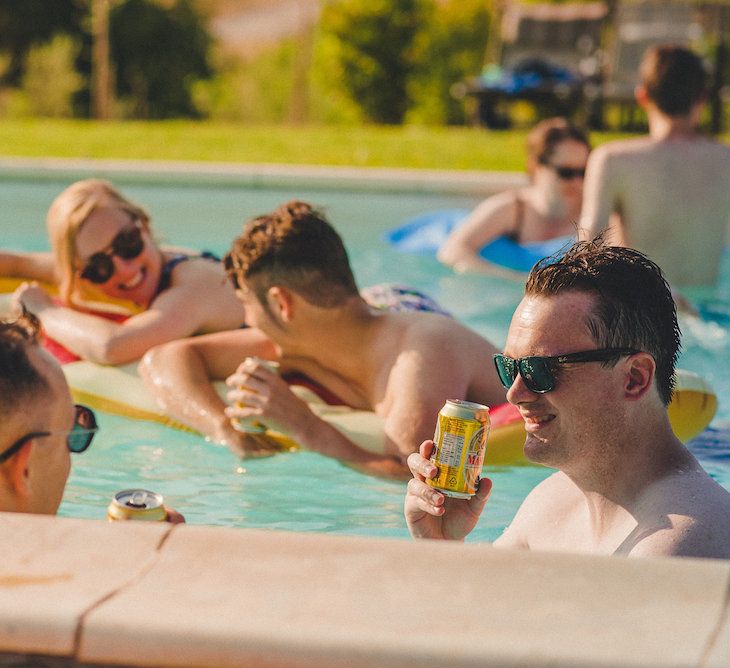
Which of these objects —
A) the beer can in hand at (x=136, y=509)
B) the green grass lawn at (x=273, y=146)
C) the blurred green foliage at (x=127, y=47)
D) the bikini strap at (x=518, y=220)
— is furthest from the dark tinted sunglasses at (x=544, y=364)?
the blurred green foliage at (x=127, y=47)

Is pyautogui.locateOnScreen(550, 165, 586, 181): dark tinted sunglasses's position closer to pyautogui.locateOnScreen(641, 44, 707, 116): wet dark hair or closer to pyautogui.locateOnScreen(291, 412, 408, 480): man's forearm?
pyautogui.locateOnScreen(641, 44, 707, 116): wet dark hair

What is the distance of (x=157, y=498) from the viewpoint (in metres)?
2.72

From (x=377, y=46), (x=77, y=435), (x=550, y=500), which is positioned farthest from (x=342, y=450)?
(x=377, y=46)

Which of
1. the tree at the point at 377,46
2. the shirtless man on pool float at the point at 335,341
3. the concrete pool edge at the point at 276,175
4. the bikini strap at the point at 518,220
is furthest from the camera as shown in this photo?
the tree at the point at 377,46

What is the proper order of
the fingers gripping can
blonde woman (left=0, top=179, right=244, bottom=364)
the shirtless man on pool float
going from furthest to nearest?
blonde woman (left=0, top=179, right=244, bottom=364)
the shirtless man on pool float
the fingers gripping can

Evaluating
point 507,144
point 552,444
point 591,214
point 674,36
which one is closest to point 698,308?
point 591,214

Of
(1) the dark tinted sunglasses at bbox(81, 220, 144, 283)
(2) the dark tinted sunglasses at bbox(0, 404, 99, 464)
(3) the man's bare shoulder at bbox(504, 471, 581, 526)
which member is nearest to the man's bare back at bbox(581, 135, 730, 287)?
(1) the dark tinted sunglasses at bbox(81, 220, 144, 283)

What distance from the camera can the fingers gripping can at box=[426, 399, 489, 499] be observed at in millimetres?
2791

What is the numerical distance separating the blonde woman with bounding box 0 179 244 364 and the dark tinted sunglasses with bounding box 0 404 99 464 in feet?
8.17

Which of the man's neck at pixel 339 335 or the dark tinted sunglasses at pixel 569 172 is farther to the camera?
the dark tinted sunglasses at pixel 569 172

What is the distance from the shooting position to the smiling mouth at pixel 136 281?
18.3 ft

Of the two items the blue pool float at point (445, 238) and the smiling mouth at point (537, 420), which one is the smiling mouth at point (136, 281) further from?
the smiling mouth at point (537, 420)

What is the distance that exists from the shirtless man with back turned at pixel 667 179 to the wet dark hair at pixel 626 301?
3732mm

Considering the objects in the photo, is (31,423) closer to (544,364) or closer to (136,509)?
(136,509)
